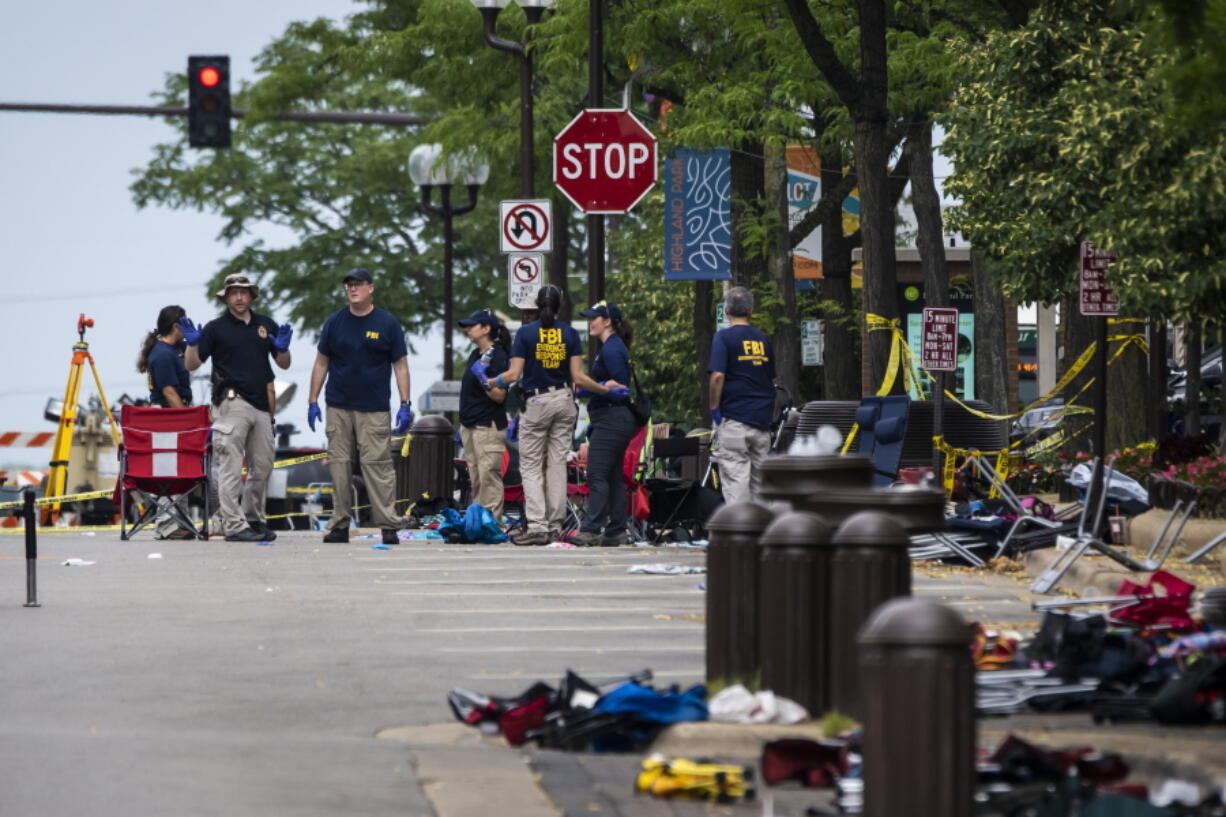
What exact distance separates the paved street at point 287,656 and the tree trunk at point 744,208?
45.9 feet

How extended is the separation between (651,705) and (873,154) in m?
16.0

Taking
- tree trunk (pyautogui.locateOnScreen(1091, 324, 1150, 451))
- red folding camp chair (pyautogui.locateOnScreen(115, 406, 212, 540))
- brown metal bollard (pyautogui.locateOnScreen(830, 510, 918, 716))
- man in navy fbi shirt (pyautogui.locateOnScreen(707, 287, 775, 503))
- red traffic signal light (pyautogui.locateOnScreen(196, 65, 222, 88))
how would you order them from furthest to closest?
red traffic signal light (pyautogui.locateOnScreen(196, 65, 222, 88))
tree trunk (pyautogui.locateOnScreen(1091, 324, 1150, 451))
red folding camp chair (pyautogui.locateOnScreen(115, 406, 212, 540))
man in navy fbi shirt (pyautogui.locateOnScreen(707, 287, 775, 503))
brown metal bollard (pyautogui.locateOnScreen(830, 510, 918, 716))

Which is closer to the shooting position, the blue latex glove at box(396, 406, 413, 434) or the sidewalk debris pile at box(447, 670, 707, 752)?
the sidewalk debris pile at box(447, 670, 707, 752)

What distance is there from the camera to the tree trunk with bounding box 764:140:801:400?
103 feet

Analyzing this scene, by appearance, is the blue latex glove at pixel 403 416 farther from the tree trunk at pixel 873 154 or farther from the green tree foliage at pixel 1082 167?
the tree trunk at pixel 873 154

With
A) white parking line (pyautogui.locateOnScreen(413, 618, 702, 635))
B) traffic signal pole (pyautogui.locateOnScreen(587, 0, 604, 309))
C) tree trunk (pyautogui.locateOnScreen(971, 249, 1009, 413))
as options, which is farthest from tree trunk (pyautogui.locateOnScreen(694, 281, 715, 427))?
white parking line (pyautogui.locateOnScreen(413, 618, 702, 635))

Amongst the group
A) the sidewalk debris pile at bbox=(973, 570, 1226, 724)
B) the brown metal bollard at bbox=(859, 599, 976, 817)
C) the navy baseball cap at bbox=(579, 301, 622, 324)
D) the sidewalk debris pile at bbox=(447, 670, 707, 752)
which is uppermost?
the navy baseball cap at bbox=(579, 301, 622, 324)

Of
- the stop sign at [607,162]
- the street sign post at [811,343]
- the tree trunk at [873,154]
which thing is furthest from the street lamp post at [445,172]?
the stop sign at [607,162]

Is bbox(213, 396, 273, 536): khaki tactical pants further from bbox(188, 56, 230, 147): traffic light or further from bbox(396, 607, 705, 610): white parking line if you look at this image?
bbox(188, 56, 230, 147): traffic light

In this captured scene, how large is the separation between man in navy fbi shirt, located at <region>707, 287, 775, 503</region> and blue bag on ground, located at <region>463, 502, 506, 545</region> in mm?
2922

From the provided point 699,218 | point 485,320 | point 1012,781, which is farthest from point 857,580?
point 699,218

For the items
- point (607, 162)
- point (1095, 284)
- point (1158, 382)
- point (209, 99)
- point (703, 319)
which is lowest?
point (1158, 382)

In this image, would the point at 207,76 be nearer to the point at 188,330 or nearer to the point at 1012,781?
the point at 188,330

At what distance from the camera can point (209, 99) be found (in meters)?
25.5
